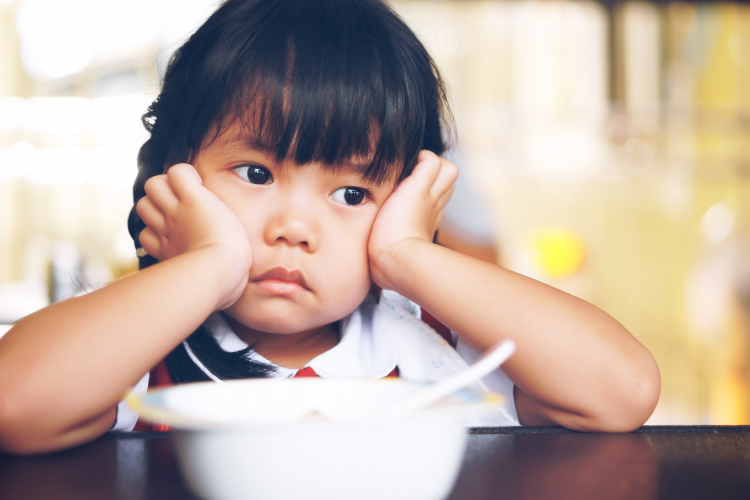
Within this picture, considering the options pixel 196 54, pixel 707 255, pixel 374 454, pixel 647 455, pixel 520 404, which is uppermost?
pixel 196 54

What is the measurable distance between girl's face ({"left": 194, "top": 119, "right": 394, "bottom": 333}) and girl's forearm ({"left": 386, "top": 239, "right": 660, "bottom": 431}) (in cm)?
9

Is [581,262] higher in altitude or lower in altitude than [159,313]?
lower

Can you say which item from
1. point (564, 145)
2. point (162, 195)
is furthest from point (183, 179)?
point (564, 145)

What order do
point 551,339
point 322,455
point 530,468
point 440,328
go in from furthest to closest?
point 440,328 → point 551,339 → point 530,468 → point 322,455

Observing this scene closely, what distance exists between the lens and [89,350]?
46cm

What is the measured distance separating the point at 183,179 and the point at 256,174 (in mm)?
76

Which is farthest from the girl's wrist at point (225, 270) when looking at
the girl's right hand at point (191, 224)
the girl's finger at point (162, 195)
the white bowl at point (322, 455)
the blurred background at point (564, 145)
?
the blurred background at point (564, 145)

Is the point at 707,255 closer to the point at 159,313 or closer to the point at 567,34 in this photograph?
the point at 567,34

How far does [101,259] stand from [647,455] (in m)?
2.68

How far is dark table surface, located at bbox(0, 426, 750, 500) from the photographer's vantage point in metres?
0.33

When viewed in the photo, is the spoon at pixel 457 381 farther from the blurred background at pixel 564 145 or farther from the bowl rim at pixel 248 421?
the blurred background at pixel 564 145

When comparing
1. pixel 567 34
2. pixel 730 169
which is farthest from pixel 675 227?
pixel 567 34

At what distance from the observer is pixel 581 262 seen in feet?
9.02

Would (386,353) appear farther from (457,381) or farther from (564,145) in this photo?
(564,145)
